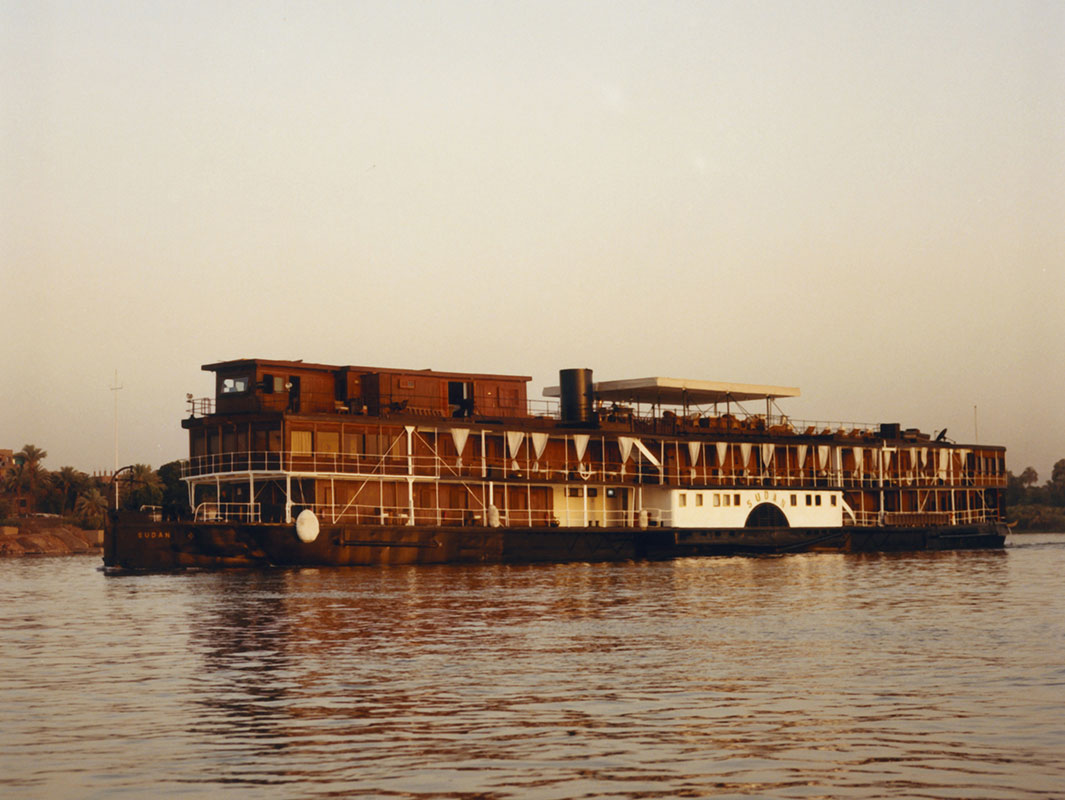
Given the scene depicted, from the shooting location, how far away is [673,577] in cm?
4534

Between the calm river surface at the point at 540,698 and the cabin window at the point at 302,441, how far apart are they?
1740 centimetres

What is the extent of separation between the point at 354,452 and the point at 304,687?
34975 millimetres

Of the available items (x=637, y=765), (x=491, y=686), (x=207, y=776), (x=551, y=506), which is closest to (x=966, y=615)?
(x=491, y=686)

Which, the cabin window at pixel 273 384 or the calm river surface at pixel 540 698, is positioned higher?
the cabin window at pixel 273 384

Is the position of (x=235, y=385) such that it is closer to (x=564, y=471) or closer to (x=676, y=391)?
(x=564, y=471)

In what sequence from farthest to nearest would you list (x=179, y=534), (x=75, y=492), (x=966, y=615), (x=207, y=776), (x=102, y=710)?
1. (x=75, y=492)
2. (x=179, y=534)
3. (x=966, y=615)
4. (x=102, y=710)
5. (x=207, y=776)

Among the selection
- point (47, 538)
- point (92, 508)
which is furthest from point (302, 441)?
point (92, 508)

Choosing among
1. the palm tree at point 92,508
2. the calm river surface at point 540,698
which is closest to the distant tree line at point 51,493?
the palm tree at point 92,508

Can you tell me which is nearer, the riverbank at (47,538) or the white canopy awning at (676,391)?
the white canopy awning at (676,391)

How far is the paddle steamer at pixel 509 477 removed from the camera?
50.4 metres

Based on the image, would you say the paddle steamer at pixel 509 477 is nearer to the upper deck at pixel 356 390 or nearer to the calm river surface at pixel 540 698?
the upper deck at pixel 356 390

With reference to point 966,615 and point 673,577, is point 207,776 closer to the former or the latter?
point 966,615

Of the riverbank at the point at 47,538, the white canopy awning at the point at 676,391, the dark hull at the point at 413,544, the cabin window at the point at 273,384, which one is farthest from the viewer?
the riverbank at the point at 47,538

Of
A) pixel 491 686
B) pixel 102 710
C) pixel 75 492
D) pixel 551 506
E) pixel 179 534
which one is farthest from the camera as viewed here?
pixel 75 492
